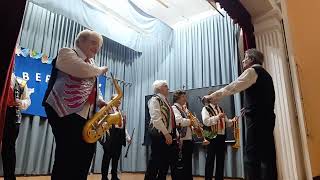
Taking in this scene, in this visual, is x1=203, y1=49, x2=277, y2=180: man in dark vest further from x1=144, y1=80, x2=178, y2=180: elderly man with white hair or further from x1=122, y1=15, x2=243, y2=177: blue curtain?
x1=122, y1=15, x2=243, y2=177: blue curtain

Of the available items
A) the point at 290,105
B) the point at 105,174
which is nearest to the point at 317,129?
the point at 290,105

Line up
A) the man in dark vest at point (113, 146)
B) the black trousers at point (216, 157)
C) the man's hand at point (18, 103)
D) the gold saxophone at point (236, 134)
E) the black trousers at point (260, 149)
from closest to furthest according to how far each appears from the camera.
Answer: the black trousers at point (260, 149) → the man's hand at point (18, 103) → the black trousers at point (216, 157) → the man in dark vest at point (113, 146) → the gold saxophone at point (236, 134)

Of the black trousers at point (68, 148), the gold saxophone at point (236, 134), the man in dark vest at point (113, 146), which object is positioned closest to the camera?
the black trousers at point (68, 148)

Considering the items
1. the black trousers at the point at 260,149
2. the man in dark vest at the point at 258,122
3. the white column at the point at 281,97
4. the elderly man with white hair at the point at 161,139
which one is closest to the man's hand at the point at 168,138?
the elderly man with white hair at the point at 161,139

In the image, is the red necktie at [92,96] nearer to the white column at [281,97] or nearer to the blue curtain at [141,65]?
the white column at [281,97]

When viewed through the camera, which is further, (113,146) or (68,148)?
(113,146)

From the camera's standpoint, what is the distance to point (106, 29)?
541 cm

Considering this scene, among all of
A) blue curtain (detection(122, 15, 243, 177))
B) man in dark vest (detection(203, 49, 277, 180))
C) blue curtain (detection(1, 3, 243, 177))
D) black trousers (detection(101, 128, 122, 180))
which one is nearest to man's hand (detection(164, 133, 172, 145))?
man in dark vest (detection(203, 49, 277, 180))

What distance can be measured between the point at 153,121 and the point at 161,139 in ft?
0.60

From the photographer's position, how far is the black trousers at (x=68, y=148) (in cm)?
147

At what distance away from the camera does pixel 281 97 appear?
306 cm

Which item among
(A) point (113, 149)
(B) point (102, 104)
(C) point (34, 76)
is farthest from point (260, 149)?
(C) point (34, 76)

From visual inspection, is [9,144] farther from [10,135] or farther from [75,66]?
[75,66]

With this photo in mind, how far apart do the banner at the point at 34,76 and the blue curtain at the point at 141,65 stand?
187mm
